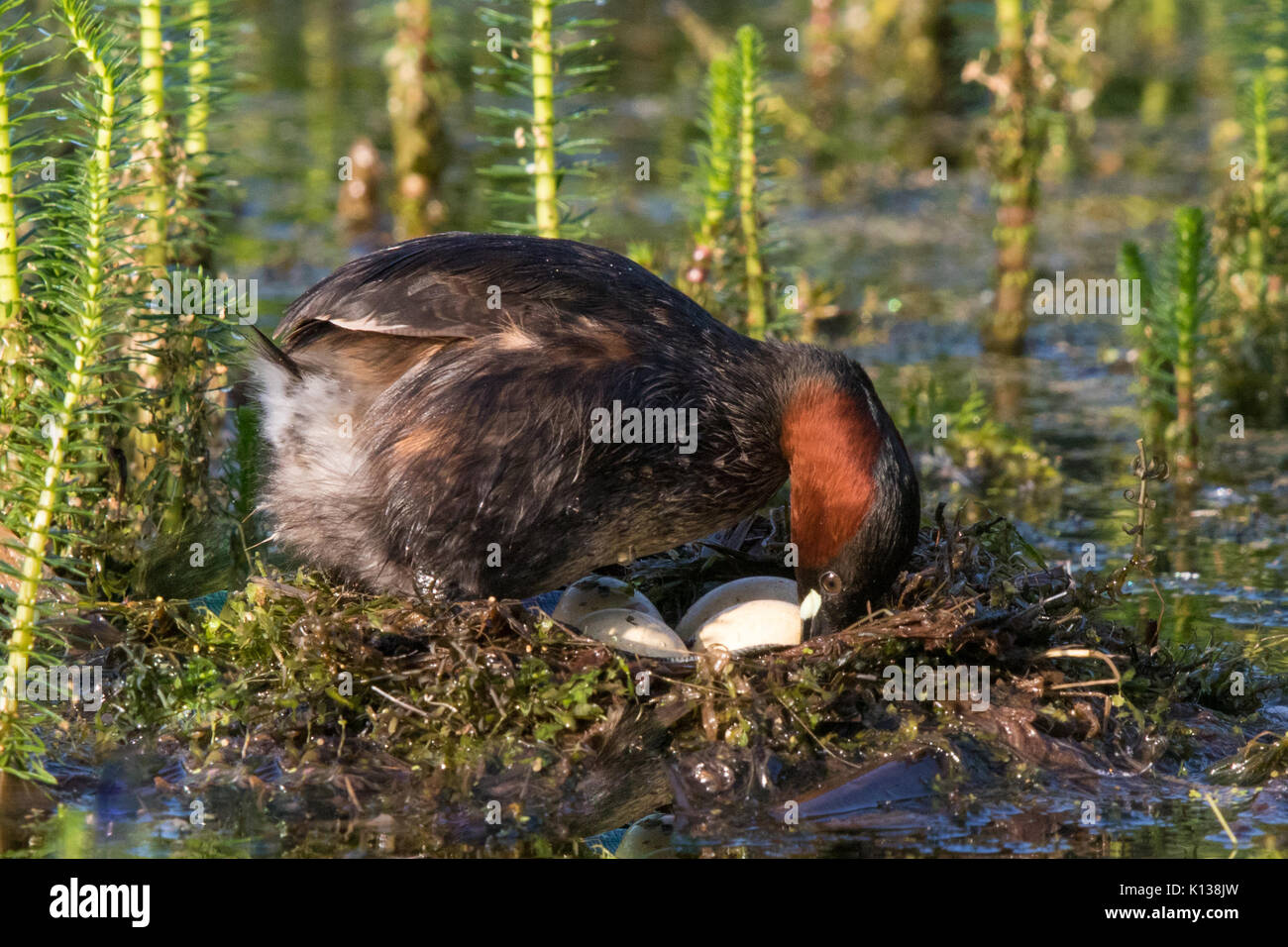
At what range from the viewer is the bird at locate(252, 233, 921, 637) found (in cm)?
600

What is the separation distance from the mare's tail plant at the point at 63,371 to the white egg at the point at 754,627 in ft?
7.12

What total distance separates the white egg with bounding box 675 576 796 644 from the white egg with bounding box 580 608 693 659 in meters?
0.25

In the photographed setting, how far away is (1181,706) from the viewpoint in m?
6.19

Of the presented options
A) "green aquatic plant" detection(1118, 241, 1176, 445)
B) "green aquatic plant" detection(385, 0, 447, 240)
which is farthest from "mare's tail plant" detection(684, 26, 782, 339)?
"green aquatic plant" detection(385, 0, 447, 240)

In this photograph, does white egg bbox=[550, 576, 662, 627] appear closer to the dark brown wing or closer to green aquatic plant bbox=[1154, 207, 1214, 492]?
the dark brown wing

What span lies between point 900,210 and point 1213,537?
6.68 m

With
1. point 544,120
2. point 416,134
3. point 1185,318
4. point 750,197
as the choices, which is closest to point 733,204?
point 750,197

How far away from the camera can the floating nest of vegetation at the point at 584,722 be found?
18.4 ft

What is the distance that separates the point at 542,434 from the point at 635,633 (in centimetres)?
78

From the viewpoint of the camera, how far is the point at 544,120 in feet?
26.2

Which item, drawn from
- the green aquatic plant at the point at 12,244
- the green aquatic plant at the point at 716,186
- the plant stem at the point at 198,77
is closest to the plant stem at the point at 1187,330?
the green aquatic plant at the point at 716,186

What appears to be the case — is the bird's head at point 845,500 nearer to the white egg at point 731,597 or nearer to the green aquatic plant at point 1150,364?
the white egg at point 731,597

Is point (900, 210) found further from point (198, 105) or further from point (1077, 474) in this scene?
point (198, 105)

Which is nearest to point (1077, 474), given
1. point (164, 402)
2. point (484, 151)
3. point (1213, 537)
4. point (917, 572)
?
point (1213, 537)
